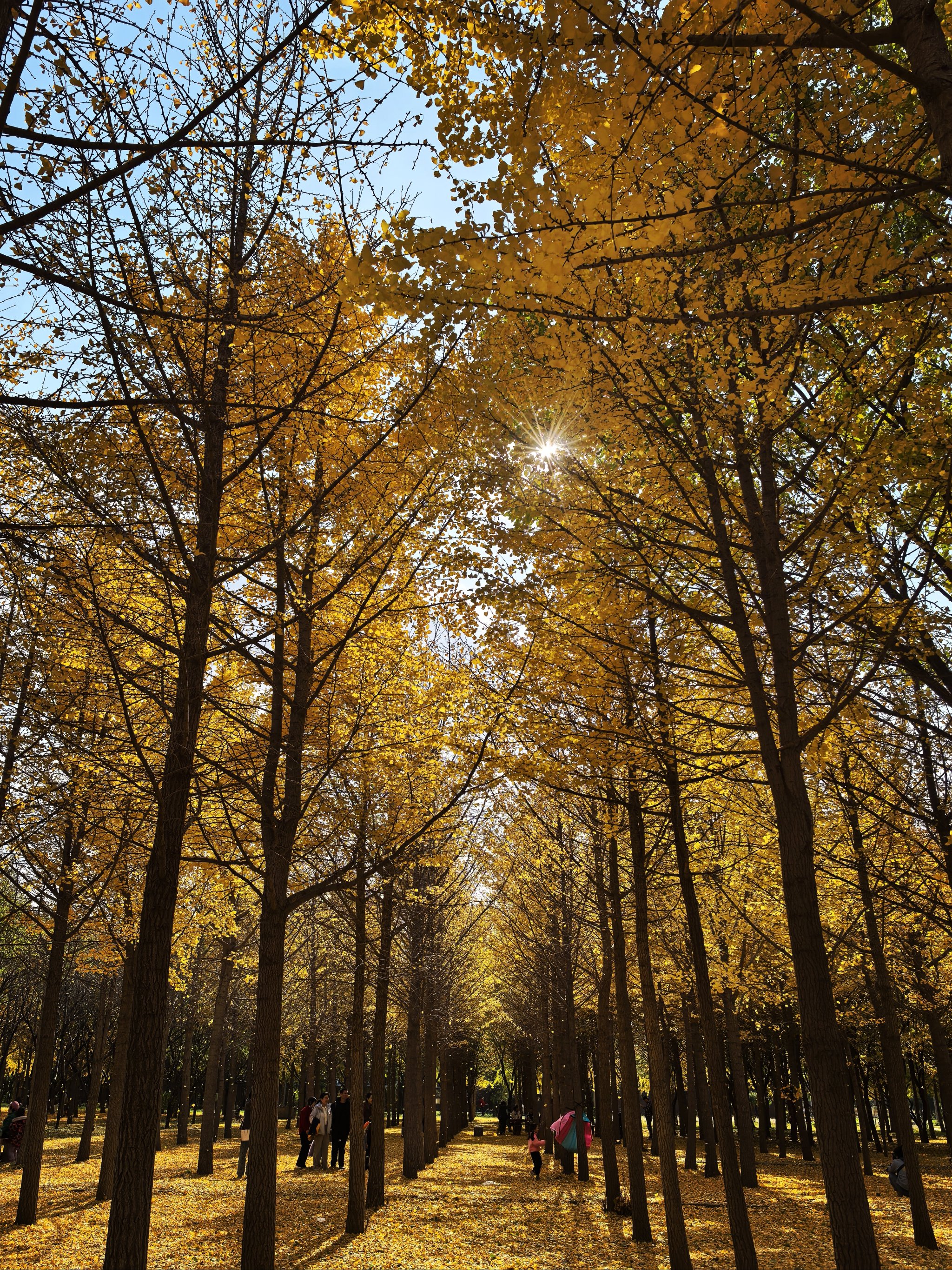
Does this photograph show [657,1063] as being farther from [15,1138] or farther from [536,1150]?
[15,1138]

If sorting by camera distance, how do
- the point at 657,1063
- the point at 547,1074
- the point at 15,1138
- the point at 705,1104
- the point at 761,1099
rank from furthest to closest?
the point at 761,1099 → the point at 547,1074 → the point at 705,1104 → the point at 15,1138 → the point at 657,1063

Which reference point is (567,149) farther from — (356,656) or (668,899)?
(668,899)

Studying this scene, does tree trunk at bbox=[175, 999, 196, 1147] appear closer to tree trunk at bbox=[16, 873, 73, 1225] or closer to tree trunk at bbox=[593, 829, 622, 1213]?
tree trunk at bbox=[16, 873, 73, 1225]

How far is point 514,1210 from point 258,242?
1312 cm

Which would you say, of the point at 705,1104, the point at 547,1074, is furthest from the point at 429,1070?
the point at 705,1104

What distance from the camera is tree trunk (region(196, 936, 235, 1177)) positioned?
1424cm

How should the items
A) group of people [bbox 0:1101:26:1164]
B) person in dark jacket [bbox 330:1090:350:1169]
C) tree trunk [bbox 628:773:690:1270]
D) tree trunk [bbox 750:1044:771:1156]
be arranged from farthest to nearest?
tree trunk [bbox 750:1044:771:1156]
group of people [bbox 0:1101:26:1164]
person in dark jacket [bbox 330:1090:350:1169]
tree trunk [bbox 628:773:690:1270]

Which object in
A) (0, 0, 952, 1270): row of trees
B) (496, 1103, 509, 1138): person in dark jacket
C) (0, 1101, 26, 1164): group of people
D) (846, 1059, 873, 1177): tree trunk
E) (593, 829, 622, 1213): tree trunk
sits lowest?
(496, 1103, 509, 1138): person in dark jacket

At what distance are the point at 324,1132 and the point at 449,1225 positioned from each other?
7019 mm

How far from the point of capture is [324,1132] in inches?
627

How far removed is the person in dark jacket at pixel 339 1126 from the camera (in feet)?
50.7

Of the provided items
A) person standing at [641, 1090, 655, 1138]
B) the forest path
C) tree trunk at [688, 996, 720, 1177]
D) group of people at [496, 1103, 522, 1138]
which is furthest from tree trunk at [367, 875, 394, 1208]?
group of people at [496, 1103, 522, 1138]

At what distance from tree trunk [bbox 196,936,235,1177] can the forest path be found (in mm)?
460

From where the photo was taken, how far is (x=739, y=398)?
15.2 ft
